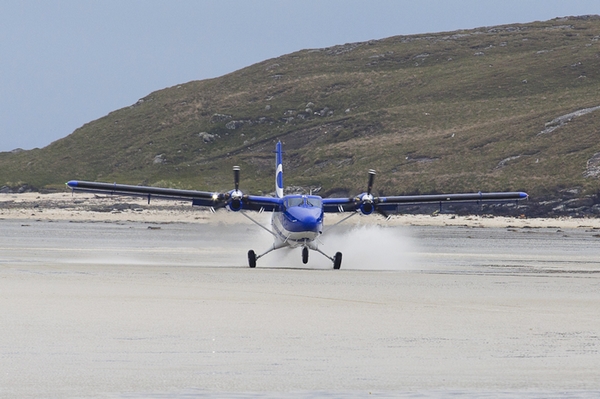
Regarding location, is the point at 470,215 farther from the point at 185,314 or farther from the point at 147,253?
the point at 185,314

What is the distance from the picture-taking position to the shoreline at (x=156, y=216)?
74125 millimetres

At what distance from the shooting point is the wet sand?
36.1 feet

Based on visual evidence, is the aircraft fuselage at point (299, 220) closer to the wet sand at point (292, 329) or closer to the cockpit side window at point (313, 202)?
the cockpit side window at point (313, 202)

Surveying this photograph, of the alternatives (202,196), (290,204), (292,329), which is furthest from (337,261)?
(292,329)

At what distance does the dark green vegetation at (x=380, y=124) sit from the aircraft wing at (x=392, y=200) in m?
53.5

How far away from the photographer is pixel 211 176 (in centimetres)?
12469

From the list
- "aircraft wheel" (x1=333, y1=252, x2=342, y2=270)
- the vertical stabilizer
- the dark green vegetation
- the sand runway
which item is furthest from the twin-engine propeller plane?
the dark green vegetation

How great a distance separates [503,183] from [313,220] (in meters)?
69.7

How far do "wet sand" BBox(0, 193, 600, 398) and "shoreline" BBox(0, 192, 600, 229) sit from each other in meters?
39.7

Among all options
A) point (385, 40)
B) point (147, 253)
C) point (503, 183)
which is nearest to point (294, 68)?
point (385, 40)

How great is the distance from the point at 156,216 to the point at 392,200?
45.5 m

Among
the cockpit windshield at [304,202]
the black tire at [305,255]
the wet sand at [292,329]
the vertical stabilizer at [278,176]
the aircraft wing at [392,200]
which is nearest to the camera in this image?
the wet sand at [292,329]

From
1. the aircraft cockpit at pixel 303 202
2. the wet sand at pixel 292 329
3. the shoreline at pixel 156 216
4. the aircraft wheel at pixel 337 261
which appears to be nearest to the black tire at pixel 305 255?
the wet sand at pixel 292 329

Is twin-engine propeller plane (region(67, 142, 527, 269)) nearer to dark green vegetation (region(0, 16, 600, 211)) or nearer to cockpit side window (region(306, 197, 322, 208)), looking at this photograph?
cockpit side window (region(306, 197, 322, 208))
